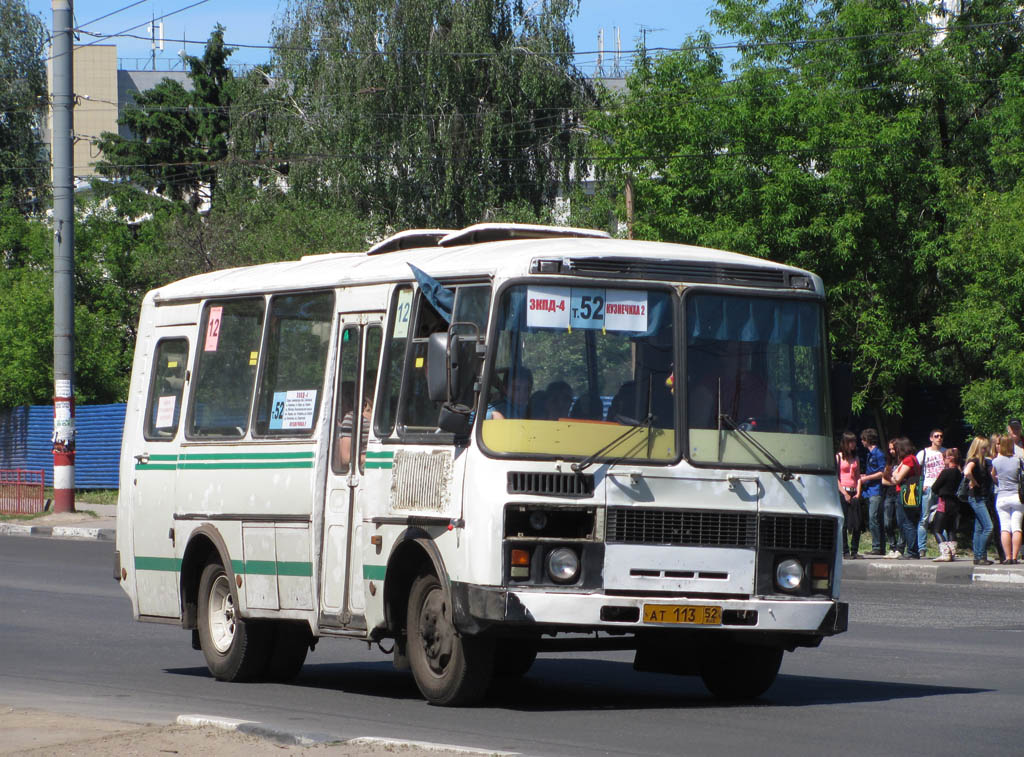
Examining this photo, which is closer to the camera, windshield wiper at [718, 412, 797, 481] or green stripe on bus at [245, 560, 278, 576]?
windshield wiper at [718, 412, 797, 481]

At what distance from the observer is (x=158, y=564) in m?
13.1

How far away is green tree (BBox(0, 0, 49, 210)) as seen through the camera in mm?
68625

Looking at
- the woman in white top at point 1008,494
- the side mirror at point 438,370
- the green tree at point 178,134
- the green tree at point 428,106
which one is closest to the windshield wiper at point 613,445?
the side mirror at point 438,370

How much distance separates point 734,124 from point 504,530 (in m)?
24.4

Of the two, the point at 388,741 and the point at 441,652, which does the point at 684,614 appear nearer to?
the point at 441,652

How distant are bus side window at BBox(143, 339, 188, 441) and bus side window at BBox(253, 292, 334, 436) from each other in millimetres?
1233

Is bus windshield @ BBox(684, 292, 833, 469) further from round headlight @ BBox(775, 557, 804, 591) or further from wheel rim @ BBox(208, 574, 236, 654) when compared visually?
wheel rim @ BBox(208, 574, 236, 654)

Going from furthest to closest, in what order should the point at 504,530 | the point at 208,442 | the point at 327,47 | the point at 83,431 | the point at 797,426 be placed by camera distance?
the point at 327,47 < the point at 83,431 < the point at 208,442 < the point at 797,426 < the point at 504,530

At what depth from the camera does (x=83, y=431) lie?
41.3 meters

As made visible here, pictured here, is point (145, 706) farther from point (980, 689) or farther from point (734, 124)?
point (734, 124)

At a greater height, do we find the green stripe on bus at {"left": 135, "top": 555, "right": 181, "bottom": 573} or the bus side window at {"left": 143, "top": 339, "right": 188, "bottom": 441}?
the bus side window at {"left": 143, "top": 339, "right": 188, "bottom": 441}

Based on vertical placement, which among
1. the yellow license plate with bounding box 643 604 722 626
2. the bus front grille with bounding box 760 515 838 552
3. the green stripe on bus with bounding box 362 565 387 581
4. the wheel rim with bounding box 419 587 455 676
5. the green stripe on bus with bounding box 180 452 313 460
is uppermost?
the green stripe on bus with bounding box 180 452 313 460

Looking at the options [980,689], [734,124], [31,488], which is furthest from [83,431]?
[980,689]

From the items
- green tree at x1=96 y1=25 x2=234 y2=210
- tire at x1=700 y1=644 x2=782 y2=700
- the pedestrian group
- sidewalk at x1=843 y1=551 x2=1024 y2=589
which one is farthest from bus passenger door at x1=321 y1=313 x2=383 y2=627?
green tree at x1=96 y1=25 x2=234 y2=210
